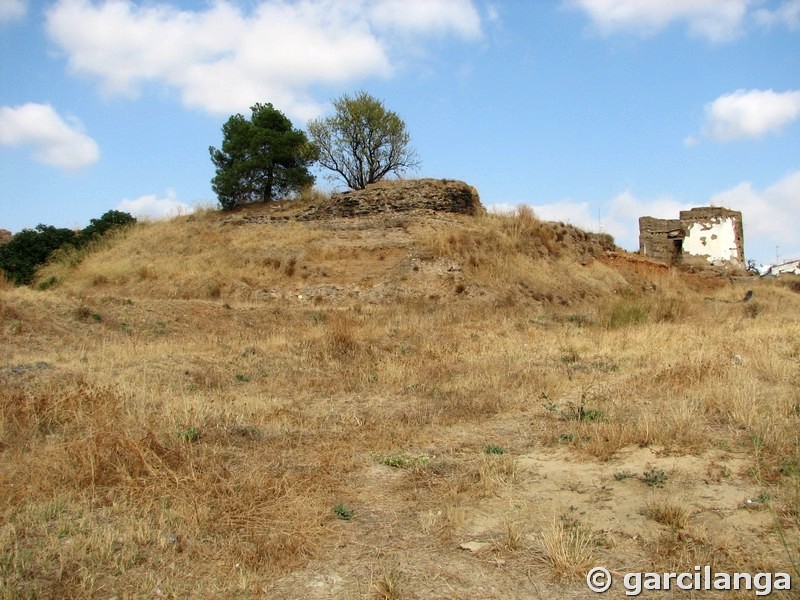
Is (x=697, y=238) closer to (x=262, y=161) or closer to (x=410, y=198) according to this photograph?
(x=410, y=198)

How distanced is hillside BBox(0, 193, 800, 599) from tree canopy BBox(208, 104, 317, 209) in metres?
15.2

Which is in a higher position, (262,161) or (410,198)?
(262,161)

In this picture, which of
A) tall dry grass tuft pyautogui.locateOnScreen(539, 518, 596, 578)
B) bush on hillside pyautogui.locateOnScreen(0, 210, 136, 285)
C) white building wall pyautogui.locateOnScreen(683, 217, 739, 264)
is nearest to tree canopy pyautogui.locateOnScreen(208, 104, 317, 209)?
bush on hillside pyautogui.locateOnScreen(0, 210, 136, 285)

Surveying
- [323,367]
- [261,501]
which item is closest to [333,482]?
[261,501]

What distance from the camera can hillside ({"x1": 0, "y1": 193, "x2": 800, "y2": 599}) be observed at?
11.4ft

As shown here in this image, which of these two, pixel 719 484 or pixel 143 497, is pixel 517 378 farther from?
pixel 143 497

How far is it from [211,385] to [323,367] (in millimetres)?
1795

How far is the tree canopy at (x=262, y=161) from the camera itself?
89.1ft

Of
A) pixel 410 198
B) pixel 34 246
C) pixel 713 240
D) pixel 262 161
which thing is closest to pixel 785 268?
pixel 713 240

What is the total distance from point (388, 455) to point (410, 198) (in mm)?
16656

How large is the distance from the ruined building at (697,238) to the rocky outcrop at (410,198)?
9.37 metres

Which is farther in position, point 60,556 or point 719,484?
point 719,484

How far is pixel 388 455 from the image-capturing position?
5.34m

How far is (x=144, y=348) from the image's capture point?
9.91m
